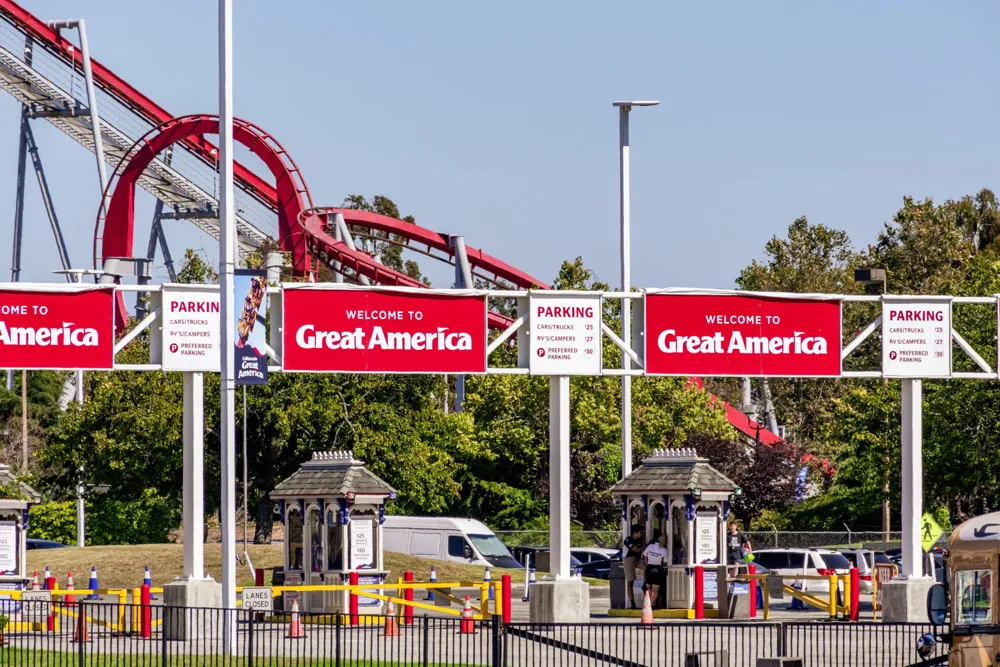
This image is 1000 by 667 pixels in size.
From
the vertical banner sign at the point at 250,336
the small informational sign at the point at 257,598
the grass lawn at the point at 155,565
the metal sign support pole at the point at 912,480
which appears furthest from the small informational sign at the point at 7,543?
the metal sign support pole at the point at 912,480

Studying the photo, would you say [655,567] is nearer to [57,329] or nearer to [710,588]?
[710,588]

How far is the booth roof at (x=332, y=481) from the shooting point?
31.2m

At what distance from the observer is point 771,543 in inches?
2144

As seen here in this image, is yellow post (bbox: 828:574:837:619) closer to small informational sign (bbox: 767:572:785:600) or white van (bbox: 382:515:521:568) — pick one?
small informational sign (bbox: 767:572:785:600)

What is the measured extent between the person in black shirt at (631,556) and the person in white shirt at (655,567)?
273mm

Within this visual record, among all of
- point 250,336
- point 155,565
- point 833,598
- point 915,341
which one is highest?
point 915,341

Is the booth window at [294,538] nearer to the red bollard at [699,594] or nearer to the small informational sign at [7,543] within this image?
the small informational sign at [7,543]

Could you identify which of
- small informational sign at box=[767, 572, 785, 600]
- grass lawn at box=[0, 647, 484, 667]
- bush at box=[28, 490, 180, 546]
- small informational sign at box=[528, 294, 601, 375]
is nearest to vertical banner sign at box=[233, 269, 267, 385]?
grass lawn at box=[0, 647, 484, 667]

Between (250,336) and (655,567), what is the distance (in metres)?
10.4

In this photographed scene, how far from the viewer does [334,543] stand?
31.3m

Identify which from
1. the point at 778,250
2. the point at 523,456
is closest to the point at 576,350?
the point at 523,456

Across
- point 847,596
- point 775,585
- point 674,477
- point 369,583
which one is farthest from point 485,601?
point 775,585

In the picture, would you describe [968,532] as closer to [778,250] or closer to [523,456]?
[523,456]

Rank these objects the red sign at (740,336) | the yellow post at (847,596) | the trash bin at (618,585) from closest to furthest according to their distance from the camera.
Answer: the red sign at (740,336) → the yellow post at (847,596) → the trash bin at (618,585)
